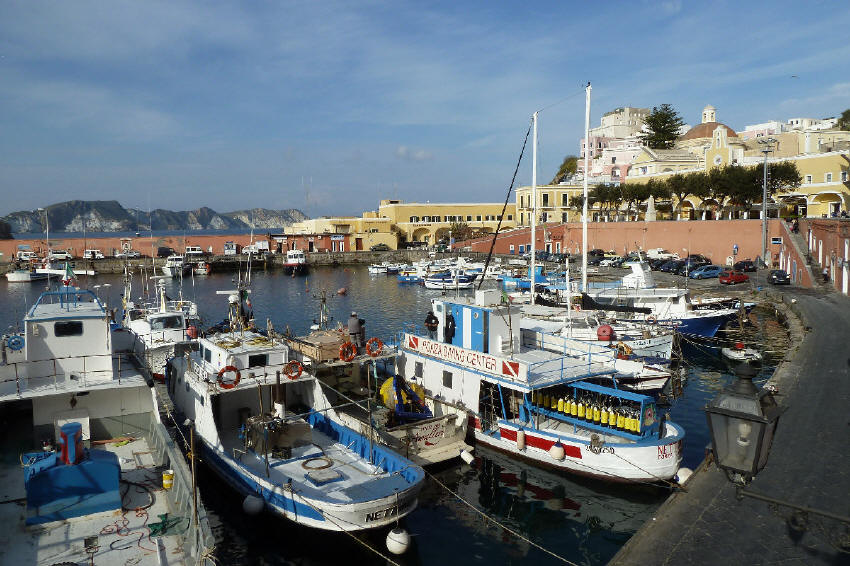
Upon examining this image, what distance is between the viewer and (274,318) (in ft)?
154

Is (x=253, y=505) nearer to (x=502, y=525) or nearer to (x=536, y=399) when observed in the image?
(x=502, y=525)

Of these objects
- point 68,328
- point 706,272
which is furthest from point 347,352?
point 706,272

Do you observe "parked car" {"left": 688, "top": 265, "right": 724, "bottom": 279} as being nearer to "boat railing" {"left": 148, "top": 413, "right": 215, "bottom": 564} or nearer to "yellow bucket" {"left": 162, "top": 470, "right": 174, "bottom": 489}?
"boat railing" {"left": 148, "top": 413, "right": 215, "bottom": 564}

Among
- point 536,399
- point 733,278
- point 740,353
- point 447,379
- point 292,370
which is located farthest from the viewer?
point 733,278

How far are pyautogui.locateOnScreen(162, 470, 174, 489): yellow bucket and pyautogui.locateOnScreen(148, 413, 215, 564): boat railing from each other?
0.36ft

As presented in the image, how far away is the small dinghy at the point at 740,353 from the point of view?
28297mm

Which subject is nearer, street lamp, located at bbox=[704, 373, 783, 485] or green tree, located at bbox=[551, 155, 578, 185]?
street lamp, located at bbox=[704, 373, 783, 485]

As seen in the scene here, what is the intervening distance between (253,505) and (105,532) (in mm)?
3077

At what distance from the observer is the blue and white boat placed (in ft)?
42.0

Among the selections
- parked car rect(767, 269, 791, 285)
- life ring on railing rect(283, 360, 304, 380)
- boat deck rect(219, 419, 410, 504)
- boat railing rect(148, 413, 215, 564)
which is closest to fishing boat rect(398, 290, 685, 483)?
boat deck rect(219, 419, 410, 504)

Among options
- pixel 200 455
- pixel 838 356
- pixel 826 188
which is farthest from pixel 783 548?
pixel 826 188

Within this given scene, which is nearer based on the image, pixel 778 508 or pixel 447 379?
pixel 778 508

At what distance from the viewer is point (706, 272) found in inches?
2026

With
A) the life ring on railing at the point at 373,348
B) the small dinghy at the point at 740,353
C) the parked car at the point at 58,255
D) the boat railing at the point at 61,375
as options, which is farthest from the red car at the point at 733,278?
the parked car at the point at 58,255
